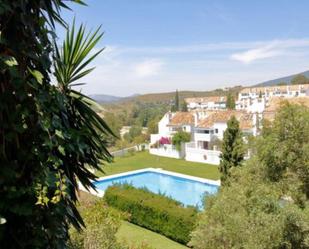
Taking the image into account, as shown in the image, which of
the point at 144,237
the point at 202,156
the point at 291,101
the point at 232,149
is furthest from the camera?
the point at 202,156

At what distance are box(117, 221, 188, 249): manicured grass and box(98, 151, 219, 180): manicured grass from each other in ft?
43.3

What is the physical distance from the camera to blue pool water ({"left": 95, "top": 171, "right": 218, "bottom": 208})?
29812 millimetres

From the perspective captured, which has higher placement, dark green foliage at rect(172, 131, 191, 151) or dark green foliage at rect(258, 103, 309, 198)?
dark green foliage at rect(258, 103, 309, 198)

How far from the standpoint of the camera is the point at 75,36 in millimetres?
3623

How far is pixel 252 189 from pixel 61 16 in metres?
9.64

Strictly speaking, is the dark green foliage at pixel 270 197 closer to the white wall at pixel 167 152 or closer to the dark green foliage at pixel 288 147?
the dark green foliage at pixel 288 147

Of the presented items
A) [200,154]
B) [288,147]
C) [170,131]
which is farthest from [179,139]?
[288,147]

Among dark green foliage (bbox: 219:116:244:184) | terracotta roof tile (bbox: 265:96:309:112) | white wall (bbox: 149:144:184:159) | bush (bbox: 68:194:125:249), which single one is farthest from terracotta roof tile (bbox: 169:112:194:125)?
bush (bbox: 68:194:125:249)

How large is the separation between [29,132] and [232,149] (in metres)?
26.0

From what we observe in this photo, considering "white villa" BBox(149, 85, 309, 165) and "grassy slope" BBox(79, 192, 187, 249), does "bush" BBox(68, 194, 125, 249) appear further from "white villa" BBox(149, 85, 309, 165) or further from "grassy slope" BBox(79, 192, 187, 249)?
"white villa" BBox(149, 85, 309, 165)

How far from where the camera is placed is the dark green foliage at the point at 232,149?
2705 centimetres

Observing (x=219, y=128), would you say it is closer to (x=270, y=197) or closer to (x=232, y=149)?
(x=232, y=149)

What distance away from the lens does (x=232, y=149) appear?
27359 millimetres

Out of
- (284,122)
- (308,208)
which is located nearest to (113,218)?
(308,208)
